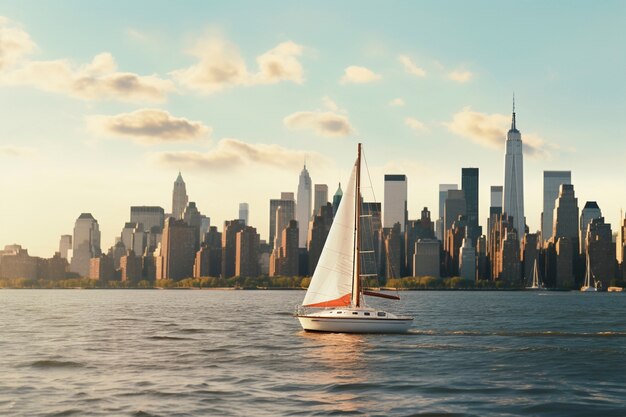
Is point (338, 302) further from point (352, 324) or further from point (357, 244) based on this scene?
point (357, 244)

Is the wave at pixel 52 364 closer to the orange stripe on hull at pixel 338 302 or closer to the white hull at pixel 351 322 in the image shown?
the white hull at pixel 351 322

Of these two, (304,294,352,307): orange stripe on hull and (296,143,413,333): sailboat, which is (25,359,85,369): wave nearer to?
(296,143,413,333): sailboat

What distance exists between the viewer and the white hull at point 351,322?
72.1 meters

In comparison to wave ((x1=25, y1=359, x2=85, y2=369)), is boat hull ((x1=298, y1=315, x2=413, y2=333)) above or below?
above

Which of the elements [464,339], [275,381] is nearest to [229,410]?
[275,381]

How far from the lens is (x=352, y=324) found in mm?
72312

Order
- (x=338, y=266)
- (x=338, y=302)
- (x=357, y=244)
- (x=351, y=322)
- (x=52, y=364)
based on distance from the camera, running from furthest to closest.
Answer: (x=357, y=244), (x=338, y=266), (x=338, y=302), (x=351, y=322), (x=52, y=364)

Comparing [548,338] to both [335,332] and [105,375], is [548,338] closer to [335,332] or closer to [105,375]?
[335,332]

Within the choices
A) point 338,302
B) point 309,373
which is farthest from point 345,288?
point 309,373

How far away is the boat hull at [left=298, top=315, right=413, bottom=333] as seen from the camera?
72125 millimetres

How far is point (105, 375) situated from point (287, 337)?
95.0ft

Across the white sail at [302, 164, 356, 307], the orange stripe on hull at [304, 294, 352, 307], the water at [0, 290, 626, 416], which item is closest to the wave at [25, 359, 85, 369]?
the water at [0, 290, 626, 416]

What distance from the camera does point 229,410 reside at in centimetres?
3719

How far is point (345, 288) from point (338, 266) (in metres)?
2.07
